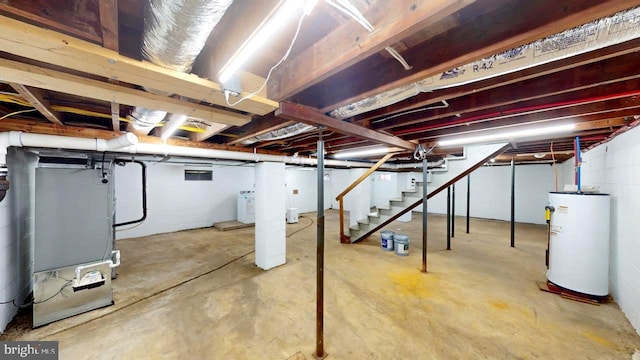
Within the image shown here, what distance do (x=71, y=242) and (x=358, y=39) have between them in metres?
3.43

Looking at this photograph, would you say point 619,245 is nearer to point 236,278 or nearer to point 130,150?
point 236,278

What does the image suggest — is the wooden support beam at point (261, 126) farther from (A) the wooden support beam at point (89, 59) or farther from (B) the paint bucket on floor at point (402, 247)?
(B) the paint bucket on floor at point (402, 247)

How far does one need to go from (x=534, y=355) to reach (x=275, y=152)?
383 centimetres

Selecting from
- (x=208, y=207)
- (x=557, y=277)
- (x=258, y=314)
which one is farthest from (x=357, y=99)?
(x=208, y=207)

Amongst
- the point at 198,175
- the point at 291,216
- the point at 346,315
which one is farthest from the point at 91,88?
the point at 291,216

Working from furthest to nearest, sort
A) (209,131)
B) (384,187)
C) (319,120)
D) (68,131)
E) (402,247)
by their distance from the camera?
(384,187) → (402,247) → (209,131) → (68,131) → (319,120)

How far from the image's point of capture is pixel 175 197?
246 inches

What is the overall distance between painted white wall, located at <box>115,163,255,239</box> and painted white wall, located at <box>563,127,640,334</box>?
776 centimetres

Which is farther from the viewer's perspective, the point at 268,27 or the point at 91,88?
the point at 91,88

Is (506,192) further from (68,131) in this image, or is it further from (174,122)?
(68,131)

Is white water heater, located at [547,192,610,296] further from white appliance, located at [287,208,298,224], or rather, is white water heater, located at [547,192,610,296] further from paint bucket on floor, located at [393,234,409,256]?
white appliance, located at [287,208,298,224]

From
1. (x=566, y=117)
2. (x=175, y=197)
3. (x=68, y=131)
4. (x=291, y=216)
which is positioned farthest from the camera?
(x=291, y=216)

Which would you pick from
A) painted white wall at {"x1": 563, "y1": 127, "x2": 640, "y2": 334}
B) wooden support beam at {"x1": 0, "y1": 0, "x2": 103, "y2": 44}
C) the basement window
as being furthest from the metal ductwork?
the basement window

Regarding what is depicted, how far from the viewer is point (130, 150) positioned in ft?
8.37
